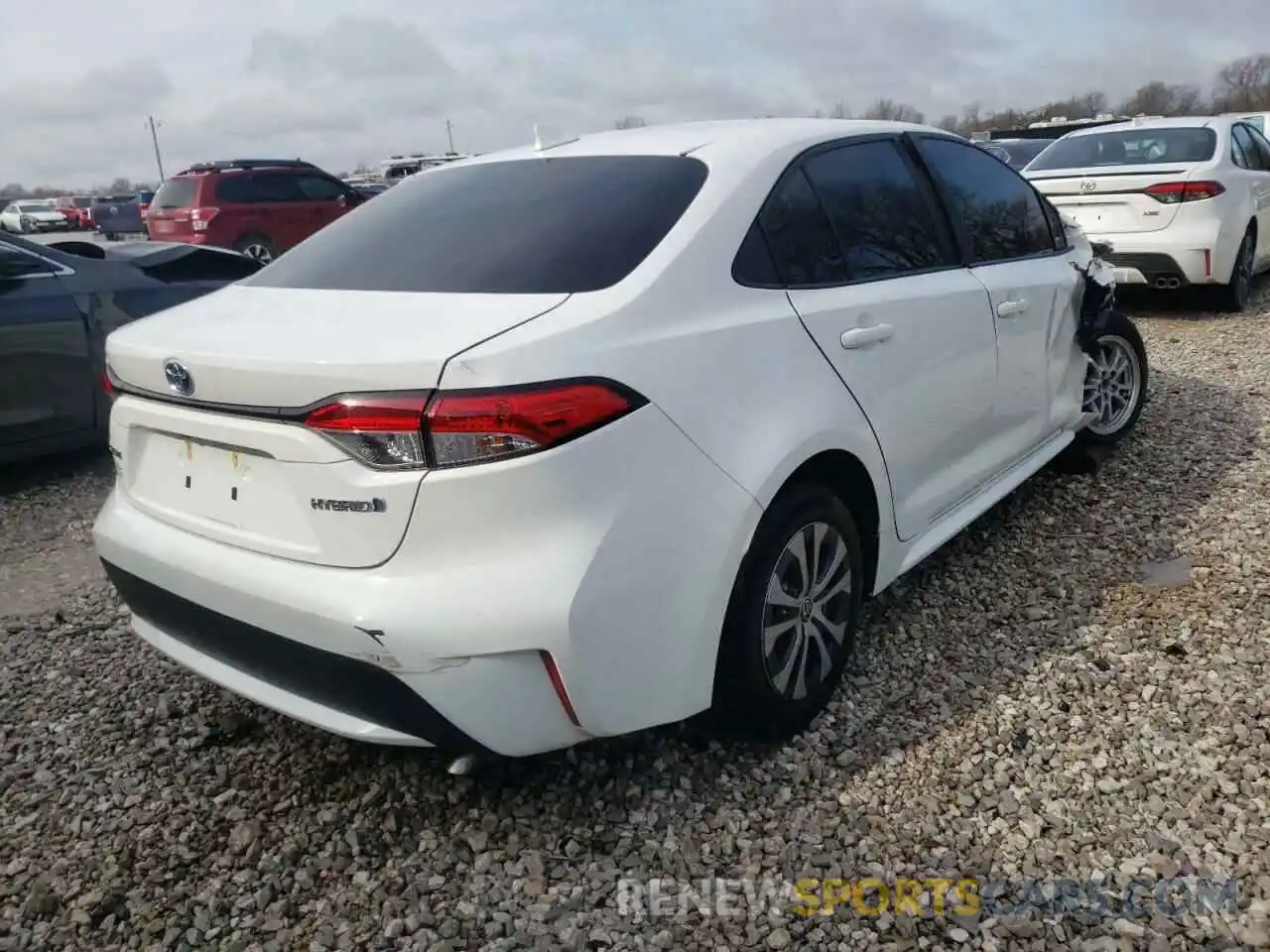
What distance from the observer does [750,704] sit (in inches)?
101


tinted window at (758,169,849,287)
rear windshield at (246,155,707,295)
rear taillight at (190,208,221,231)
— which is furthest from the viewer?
rear taillight at (190,208,221,231)

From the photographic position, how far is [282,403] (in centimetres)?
210

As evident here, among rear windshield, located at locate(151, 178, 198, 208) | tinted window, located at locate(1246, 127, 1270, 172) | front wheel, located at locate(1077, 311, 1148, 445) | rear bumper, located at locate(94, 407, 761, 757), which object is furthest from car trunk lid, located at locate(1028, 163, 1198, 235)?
rear windshield, located at locate(151, 178, 198, 208)

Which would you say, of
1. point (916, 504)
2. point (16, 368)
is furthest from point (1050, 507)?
point (16, 368)

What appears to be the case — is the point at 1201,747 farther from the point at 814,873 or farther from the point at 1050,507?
the point at 1050,507

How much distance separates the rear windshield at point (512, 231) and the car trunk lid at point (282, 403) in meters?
0.11

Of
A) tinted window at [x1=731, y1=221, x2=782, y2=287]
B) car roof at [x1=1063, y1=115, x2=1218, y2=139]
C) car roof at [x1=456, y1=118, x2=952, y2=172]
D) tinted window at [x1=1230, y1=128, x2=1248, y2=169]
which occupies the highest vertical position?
car roof at [x1=456, y1=118, x2=952, y2=172]

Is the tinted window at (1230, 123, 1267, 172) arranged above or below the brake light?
above

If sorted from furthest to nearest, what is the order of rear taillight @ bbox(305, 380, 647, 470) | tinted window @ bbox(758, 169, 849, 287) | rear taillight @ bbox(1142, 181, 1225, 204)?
rear taillight @ bbox(1142, 181, 1225, 204)
tinted window @ bbox(758, 169, 849, 287)
rear taillight @ bbox(305, 380, 647, 470)

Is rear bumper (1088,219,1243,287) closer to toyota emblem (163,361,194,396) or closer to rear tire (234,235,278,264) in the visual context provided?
toyota emblem (163,361,194,396)

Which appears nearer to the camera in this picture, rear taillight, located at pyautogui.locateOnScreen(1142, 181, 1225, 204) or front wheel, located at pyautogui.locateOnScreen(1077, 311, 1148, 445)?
front wheel, located at pyautogui.locateOnScreen(1077, 311, 1148, 445)

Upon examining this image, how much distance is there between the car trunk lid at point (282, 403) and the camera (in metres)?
2.04

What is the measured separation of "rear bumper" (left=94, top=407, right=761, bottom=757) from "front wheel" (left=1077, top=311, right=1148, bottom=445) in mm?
3121

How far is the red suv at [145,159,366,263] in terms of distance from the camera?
1358 cm
